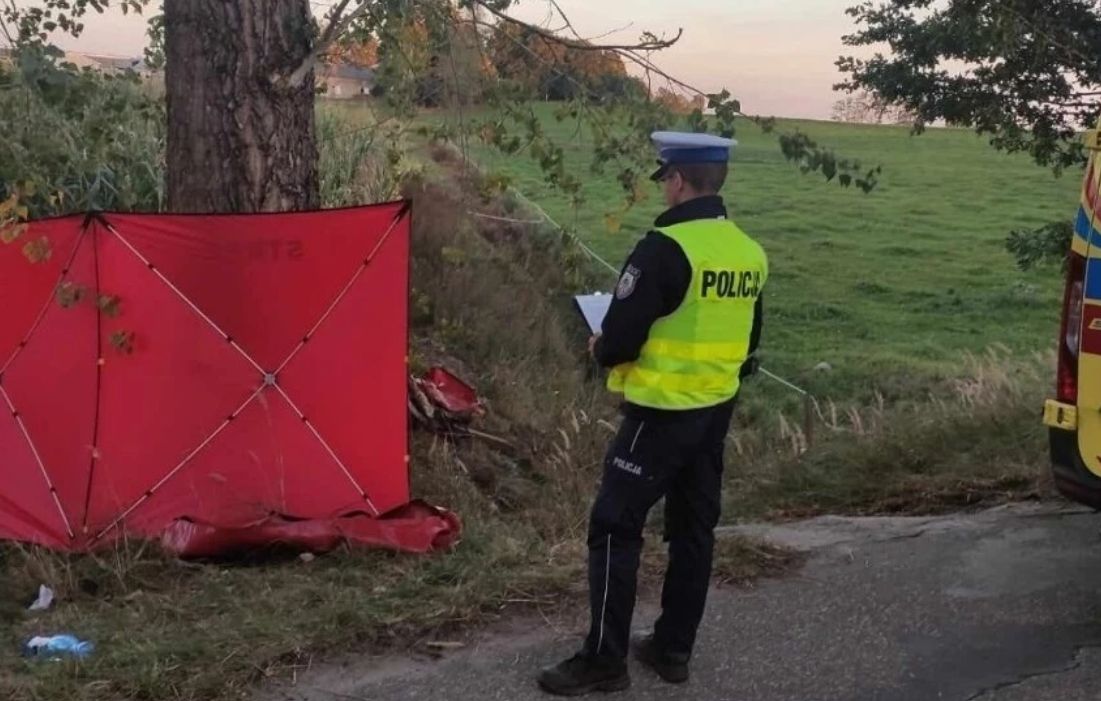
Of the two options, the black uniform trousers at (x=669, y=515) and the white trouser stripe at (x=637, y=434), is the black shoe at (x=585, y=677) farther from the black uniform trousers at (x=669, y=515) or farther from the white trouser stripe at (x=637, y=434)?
the white trouser stripe at (x=637, y=434)

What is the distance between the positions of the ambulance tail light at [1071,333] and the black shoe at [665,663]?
1.68 metres

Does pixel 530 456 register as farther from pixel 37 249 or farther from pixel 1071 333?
pixel 1071 333

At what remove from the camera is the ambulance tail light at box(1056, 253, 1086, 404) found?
4.58 metres

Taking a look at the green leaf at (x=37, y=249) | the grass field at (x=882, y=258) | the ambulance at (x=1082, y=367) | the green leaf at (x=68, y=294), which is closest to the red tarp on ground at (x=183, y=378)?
the green leaf at (x=68, y=294)

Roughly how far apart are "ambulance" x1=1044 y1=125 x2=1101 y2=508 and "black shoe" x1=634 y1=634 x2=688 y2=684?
1555 mm

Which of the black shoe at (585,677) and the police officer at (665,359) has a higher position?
the police officer at (665,359)


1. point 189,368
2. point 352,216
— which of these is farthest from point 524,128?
point 189,368

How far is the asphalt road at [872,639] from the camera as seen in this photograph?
14.3 ft

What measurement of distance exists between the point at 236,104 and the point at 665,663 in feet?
12.8

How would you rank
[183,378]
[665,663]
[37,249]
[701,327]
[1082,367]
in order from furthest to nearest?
1. [183,378]
2. [37,249]
3. [1082,367]
4. [665,663]
5. [701,327]

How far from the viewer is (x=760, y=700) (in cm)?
429

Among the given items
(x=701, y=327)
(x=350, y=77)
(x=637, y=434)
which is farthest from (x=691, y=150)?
(x=350, y=77)

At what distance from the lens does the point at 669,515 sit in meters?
4.45

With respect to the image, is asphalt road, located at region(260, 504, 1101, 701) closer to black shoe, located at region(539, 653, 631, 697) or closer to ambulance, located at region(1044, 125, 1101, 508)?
black shoe, located at region(539, 653, 631, 697)
